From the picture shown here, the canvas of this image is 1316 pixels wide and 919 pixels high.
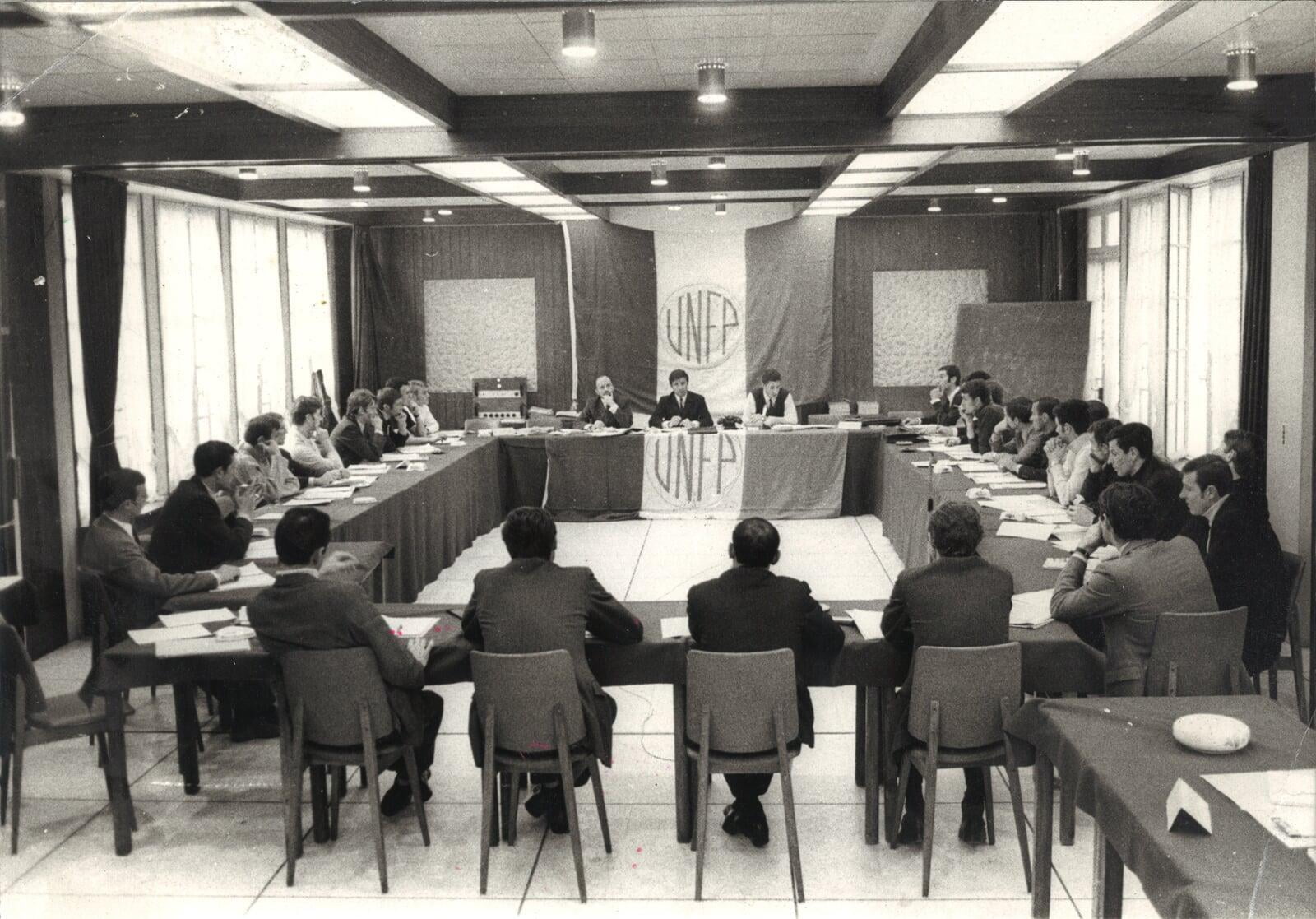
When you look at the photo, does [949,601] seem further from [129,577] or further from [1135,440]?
[129,577]

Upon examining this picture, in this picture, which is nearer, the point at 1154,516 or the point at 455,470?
the point at 1154,516

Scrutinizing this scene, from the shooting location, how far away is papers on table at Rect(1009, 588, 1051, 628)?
12.4ft

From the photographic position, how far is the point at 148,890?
3512 mm

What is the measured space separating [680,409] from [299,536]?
665 centimetres

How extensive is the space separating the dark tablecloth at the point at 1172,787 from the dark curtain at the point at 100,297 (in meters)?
5.35

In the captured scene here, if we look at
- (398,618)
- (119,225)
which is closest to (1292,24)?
(398,618)

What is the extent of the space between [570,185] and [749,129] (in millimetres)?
3837

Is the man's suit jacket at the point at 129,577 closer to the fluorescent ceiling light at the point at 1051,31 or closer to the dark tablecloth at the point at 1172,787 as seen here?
the dark tablecloth at the point at 1172,787

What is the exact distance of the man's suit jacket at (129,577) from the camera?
437cm

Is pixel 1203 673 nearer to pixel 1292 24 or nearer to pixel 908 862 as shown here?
pixel 908 862

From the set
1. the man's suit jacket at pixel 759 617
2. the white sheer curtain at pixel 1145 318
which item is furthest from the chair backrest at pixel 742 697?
the white sheer curtain at pixel 1145 318

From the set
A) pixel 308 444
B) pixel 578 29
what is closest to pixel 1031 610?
pixel 578 29

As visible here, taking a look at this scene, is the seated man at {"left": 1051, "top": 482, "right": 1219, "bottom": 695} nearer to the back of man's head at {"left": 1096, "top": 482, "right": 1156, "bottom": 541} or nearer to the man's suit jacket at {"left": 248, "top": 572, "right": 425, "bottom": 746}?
the back of man's head at {"left": 1096, "top": 482, "right": 1156, "bottom": 541}

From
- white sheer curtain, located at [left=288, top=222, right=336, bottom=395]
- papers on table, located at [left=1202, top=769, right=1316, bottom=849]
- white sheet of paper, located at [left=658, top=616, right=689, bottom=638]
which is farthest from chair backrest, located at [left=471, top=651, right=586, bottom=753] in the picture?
white sheer curtain, located at [left=288, top=222, right=336, bottom=395]
